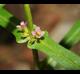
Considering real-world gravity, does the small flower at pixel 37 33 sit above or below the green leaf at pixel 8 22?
above

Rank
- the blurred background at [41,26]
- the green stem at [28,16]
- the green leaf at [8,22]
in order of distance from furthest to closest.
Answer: the blurred background at [41,26]
the green leaf at [8,22]
the green stem at [28,16]

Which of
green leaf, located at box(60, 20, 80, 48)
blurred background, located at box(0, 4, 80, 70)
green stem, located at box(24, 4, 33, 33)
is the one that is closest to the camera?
green stem, located at box(24, 4, 33, 33)

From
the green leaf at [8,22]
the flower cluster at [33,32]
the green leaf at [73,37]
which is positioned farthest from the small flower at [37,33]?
the green leaf at [73,37]

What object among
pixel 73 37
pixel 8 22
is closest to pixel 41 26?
pixel 73 37

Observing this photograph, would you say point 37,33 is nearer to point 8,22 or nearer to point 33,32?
point 33,32

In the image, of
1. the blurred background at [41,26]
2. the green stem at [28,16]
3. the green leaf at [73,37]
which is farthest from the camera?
the blurred background at [41,26]

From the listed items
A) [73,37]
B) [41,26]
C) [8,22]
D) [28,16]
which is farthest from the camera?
[41,26]

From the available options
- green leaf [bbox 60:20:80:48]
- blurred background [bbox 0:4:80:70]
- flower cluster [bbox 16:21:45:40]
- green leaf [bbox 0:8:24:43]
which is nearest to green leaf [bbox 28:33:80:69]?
flower cluster [bbox 16:21:45:40]

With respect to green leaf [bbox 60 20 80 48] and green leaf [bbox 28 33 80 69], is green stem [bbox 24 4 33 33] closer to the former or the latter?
green leaf [bbox 28 33 80 69]

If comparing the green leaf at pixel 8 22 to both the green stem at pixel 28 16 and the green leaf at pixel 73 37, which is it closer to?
the green stem at pixel 28 16
